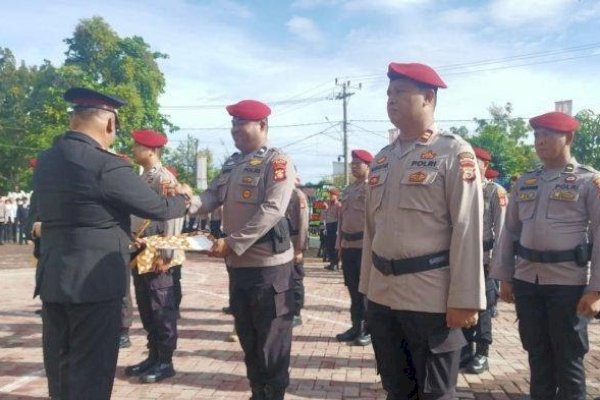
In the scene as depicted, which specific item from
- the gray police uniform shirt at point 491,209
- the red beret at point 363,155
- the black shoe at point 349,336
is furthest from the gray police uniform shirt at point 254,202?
the red beret at point 363,155

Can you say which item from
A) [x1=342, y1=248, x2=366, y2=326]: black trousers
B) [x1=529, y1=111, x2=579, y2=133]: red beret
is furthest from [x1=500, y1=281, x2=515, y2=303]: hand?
[x1=342, y1=248, x2=366, y2=326]: black trousers

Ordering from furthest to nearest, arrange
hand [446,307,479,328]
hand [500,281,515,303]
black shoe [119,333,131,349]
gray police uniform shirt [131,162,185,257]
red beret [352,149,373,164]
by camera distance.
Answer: red beret [352,149,373,164]
black shoe [119,333,131,349]
gray police uniform shirt [131,162,185,257]
hand [500,281,515,303]
hand [446,307,479,328]

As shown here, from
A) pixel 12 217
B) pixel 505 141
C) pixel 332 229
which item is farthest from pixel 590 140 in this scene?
pixel 12 217

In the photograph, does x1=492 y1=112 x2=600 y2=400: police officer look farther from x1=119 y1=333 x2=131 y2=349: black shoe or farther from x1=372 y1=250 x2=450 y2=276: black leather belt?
x1=119 y1=333 x2=131 y2=349: black shoe

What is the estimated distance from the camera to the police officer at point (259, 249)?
4.10m

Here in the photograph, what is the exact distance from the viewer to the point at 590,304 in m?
3.72

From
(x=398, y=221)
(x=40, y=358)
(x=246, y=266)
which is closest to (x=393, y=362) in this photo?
(x=398, y=221)

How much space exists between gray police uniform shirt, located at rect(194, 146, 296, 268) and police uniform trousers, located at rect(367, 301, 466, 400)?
3.72 feet

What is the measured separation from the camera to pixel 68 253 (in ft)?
10.3

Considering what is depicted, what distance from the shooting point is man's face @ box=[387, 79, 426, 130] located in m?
3.05

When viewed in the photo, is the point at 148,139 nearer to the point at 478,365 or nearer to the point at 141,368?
the point at 141,368

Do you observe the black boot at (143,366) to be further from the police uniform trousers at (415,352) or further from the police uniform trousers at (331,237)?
the police uniform trousers at (331,237)

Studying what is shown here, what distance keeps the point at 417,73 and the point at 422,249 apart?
2.97ft

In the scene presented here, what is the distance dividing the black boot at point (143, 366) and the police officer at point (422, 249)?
115 inches
